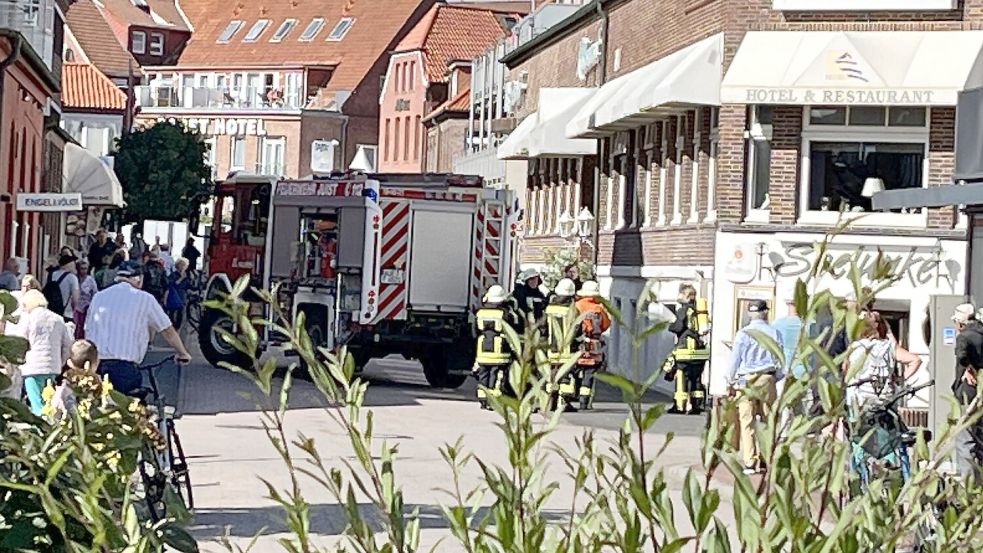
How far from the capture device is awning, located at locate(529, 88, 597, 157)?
39.4m

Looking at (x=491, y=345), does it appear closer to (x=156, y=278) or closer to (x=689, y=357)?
(x=689, y=357)

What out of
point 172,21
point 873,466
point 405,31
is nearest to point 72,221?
point 873,466

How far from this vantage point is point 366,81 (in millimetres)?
106125

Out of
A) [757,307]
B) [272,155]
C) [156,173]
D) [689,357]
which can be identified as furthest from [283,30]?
[757,307]

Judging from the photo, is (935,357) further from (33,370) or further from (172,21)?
(172,21)

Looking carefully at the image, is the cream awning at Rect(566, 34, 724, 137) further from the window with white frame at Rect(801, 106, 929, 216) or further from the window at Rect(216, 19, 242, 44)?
the window at Rect(216, 19, 242, 44)

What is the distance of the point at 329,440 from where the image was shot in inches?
792

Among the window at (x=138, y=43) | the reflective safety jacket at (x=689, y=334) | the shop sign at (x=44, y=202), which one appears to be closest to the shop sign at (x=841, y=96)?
the reflective safety jacket at (x=689, y=334)

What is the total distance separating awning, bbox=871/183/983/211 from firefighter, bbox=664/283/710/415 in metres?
6.25

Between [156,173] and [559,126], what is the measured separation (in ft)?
134

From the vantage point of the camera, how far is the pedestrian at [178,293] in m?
41.3

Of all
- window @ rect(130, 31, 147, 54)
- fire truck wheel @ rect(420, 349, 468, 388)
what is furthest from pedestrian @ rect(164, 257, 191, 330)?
window @ rect(130, 31, 147, 54)

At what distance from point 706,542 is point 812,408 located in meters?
1.05

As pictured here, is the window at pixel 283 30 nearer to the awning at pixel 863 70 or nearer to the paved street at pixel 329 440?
the paved street at pixel 329 440
